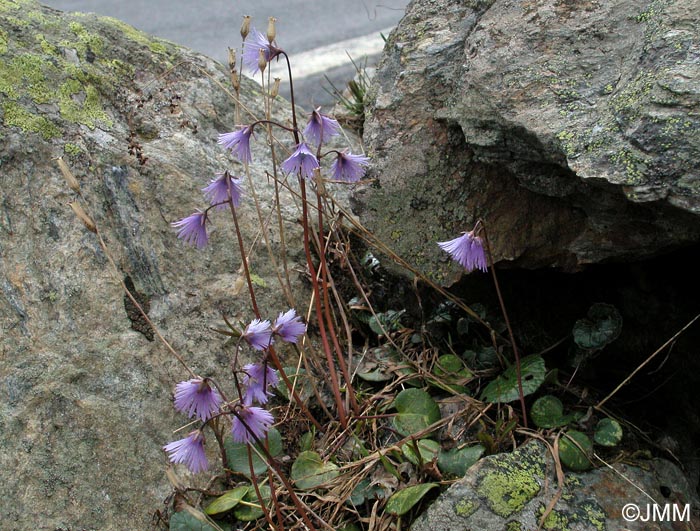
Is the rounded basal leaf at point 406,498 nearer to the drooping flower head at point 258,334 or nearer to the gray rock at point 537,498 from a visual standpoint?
the gray rock at point 537,498

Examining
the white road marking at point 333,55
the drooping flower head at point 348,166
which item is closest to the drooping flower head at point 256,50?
the drooping flower head at point 348,166

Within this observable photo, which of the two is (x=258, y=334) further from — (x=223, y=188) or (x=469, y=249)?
(x=469, y=249)

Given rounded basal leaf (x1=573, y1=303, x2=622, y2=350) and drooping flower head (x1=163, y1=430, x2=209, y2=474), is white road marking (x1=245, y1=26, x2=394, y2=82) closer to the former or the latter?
rounded basal leaf (x1=573, y1=303, x2=622, y2=350)

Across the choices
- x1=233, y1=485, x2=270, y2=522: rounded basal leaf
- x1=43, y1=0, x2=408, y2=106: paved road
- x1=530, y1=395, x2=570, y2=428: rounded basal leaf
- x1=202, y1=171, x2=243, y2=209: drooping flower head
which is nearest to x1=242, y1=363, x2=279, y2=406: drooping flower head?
x1=233, y1=485, x2=270, y2=522: rounded basal leaf

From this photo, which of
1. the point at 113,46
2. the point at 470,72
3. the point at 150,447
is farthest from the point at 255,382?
the point at 113,46

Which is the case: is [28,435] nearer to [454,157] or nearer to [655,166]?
[454,157]

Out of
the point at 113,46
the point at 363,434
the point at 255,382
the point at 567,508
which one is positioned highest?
the point at 113,46
